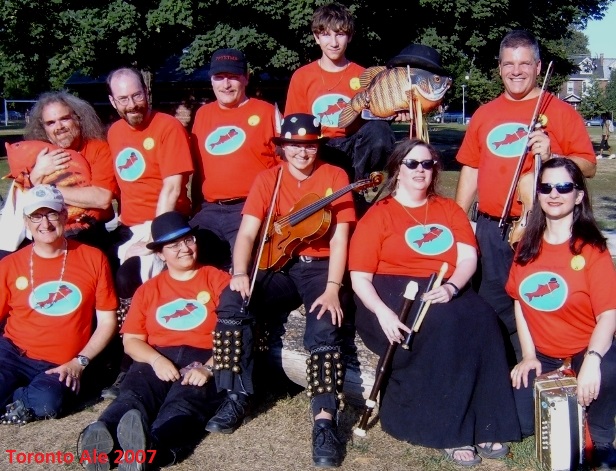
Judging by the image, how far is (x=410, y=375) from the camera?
3730 millimetres

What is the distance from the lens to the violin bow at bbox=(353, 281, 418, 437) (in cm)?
369

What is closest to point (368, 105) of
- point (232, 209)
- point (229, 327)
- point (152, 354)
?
point (232, 209)

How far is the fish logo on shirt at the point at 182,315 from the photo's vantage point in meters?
4.22

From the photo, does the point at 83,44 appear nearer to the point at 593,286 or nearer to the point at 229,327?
the point at 229,327

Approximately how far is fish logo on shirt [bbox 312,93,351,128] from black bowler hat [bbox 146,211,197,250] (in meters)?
1.31

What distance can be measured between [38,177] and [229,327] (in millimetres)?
1978

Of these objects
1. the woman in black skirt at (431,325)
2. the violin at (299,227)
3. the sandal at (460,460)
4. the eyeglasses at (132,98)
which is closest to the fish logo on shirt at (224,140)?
the eyeglasses at (132,98)

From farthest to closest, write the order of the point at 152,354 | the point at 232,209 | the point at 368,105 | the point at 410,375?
the point at 232,209 < the point at 368,105 < the point at 152,354 < the point at 410,375

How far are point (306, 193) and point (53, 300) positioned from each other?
5.43 feet

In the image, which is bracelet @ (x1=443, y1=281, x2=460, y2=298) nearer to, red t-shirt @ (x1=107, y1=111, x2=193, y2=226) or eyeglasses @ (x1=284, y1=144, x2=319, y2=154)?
eyeglasses @ (x1=284, y1=144, x2=319, y2=154)

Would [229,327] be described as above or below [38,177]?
below

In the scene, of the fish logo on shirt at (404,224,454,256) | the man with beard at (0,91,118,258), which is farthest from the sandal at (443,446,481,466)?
the man with beard at (0,91,118,258)

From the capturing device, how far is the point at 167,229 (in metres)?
4.14

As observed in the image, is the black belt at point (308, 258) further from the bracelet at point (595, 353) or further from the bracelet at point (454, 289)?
the bracelet at point (595, 353)
